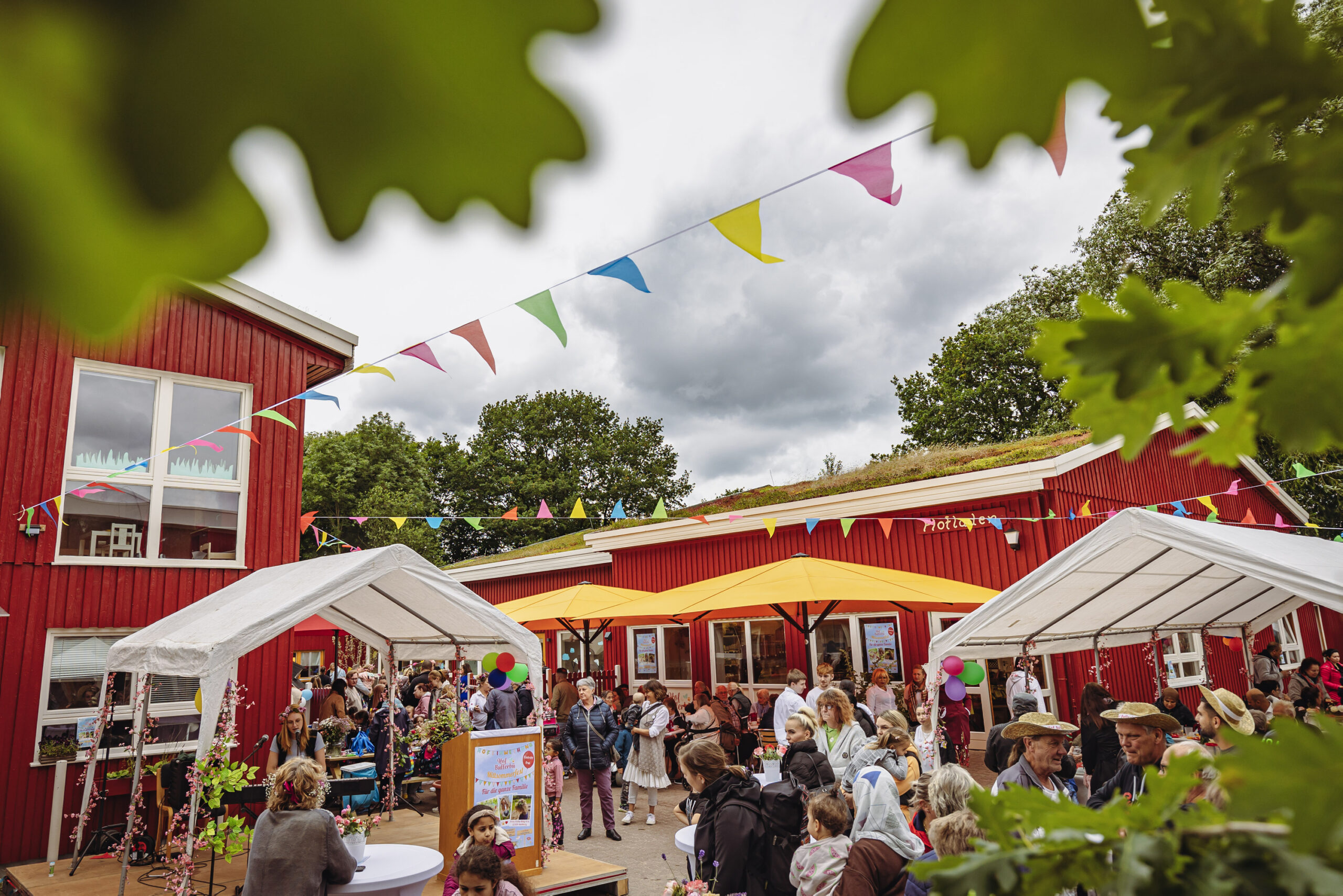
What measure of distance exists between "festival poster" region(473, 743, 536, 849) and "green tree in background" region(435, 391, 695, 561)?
3213 cm

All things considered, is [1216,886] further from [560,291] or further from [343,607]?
[343,607]

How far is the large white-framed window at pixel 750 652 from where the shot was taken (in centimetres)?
1483

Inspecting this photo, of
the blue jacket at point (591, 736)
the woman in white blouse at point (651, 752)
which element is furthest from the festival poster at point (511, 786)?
the woman in white blouse at point (651, 752)

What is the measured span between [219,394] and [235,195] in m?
10.7

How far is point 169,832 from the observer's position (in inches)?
240

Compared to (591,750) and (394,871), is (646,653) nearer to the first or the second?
(591,750)

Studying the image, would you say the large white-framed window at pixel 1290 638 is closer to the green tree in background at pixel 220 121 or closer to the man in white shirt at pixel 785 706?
the man in white shirt at pixel 785 706

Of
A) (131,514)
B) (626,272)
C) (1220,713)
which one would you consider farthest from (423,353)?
(1220,713)

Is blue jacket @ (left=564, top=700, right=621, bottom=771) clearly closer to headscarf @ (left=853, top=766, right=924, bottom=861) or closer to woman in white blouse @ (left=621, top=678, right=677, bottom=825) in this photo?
woman in white blouse @ (left=621, top=678, right=677, bottom=825)

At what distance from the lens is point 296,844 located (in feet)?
15.4

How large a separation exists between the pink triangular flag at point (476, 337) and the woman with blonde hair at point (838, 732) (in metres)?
3.88

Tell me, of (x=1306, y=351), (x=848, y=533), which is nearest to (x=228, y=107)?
(x=1306, y=351)

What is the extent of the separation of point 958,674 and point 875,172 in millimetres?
4857

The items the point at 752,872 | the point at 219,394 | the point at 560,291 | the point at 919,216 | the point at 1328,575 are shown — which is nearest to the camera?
the point at 919,216
